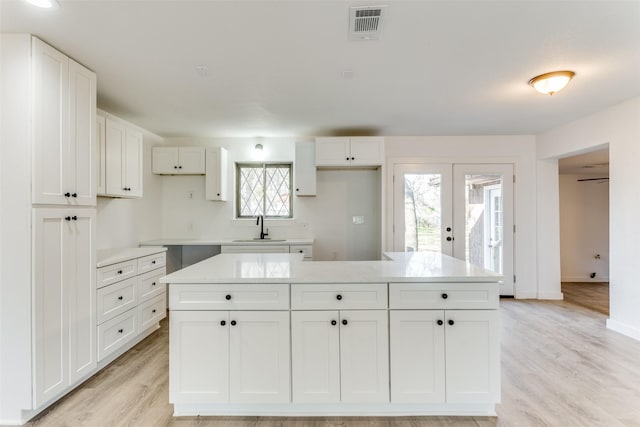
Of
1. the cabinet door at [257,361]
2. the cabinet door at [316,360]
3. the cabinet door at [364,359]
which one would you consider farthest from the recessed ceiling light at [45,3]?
the cabinet door at [364,359]

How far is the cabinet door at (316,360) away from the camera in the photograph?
1.79m

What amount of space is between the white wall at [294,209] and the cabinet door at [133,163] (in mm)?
1061

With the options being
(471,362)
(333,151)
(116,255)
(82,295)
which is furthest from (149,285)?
(471,362)

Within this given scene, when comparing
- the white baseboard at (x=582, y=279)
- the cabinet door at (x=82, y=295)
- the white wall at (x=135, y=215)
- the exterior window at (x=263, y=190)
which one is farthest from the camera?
the white baseboard at (x=582, y=279)

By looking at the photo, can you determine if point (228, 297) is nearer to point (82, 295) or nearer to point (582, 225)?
point (82, 295)

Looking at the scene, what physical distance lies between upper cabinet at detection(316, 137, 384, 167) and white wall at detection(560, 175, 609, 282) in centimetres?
461

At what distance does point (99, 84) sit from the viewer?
2.55 metres

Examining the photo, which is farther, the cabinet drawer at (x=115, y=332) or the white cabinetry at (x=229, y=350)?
the cabinet drawer at (x=115, y=332)

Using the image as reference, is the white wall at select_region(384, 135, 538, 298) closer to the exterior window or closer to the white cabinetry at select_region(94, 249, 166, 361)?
the exterior window

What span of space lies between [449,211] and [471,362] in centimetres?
294

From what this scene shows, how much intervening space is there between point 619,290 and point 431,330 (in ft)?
9.88

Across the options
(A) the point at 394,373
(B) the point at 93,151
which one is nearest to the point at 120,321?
(B) the point at 93,151

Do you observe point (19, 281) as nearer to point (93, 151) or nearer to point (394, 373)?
point (93, 151)

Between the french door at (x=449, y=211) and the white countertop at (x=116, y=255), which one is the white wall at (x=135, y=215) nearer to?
the white countertop at (x=116, y=255)
